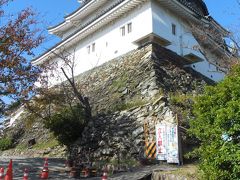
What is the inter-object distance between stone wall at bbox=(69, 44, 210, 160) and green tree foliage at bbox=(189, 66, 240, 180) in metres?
7.00

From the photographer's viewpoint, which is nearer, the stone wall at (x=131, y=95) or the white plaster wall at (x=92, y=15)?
the stone wall at (x=131, y=95)

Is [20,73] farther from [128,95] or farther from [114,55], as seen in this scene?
[114,55]

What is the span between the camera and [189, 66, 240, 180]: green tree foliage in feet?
21.2

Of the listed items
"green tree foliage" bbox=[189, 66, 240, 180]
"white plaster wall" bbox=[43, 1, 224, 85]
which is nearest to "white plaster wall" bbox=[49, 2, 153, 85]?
"white plaster wall" bbox=[43, 1, 224, 85]

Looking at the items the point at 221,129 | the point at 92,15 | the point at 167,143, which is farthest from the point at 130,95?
the point at 92,15

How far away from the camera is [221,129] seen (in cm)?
672

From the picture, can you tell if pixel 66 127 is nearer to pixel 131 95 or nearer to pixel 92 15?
pixel 131 95

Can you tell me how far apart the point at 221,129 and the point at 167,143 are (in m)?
6.75

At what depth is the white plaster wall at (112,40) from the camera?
2188cm

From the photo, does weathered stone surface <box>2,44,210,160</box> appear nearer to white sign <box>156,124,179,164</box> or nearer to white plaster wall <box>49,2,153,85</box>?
white plaster wall <box>49,2,153,85</box>

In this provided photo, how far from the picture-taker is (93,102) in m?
21.0

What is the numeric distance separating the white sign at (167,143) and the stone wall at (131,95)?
0.88 m

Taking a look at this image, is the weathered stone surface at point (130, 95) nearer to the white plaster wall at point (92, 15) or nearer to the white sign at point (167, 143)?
the white sign at point (167, 143)

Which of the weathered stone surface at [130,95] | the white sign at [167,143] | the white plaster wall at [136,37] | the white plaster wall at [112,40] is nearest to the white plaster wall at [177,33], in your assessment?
the white plaster wall at [136,37]
